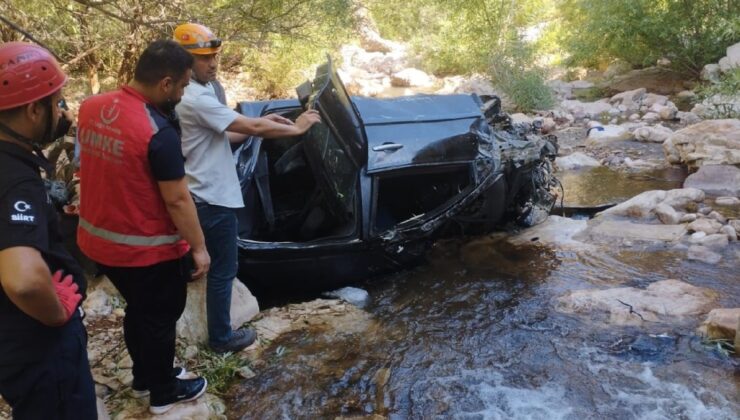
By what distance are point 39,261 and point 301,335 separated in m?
2.40

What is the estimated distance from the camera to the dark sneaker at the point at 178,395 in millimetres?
2764

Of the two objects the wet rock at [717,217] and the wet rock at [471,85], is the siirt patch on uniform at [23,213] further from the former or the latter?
the wet rock at [471,85]

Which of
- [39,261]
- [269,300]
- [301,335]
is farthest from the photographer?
[269,300]

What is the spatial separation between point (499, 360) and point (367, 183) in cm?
157

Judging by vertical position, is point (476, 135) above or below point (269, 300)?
above

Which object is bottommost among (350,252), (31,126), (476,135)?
(350,252)

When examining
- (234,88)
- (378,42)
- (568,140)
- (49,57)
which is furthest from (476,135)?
(378,42)

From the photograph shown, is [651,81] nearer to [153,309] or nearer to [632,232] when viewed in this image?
[632,232]

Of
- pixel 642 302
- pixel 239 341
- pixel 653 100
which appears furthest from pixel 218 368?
pixel 653 100

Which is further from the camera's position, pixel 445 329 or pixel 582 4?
pixel 582 4

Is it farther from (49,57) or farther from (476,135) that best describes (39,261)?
(476,135)

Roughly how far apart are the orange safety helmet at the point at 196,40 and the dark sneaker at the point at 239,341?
1.70 m

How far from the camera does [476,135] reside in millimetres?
4840

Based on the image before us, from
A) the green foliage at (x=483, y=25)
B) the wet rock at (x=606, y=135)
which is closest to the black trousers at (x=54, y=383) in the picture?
the wet rock at (x=606, y=135)
